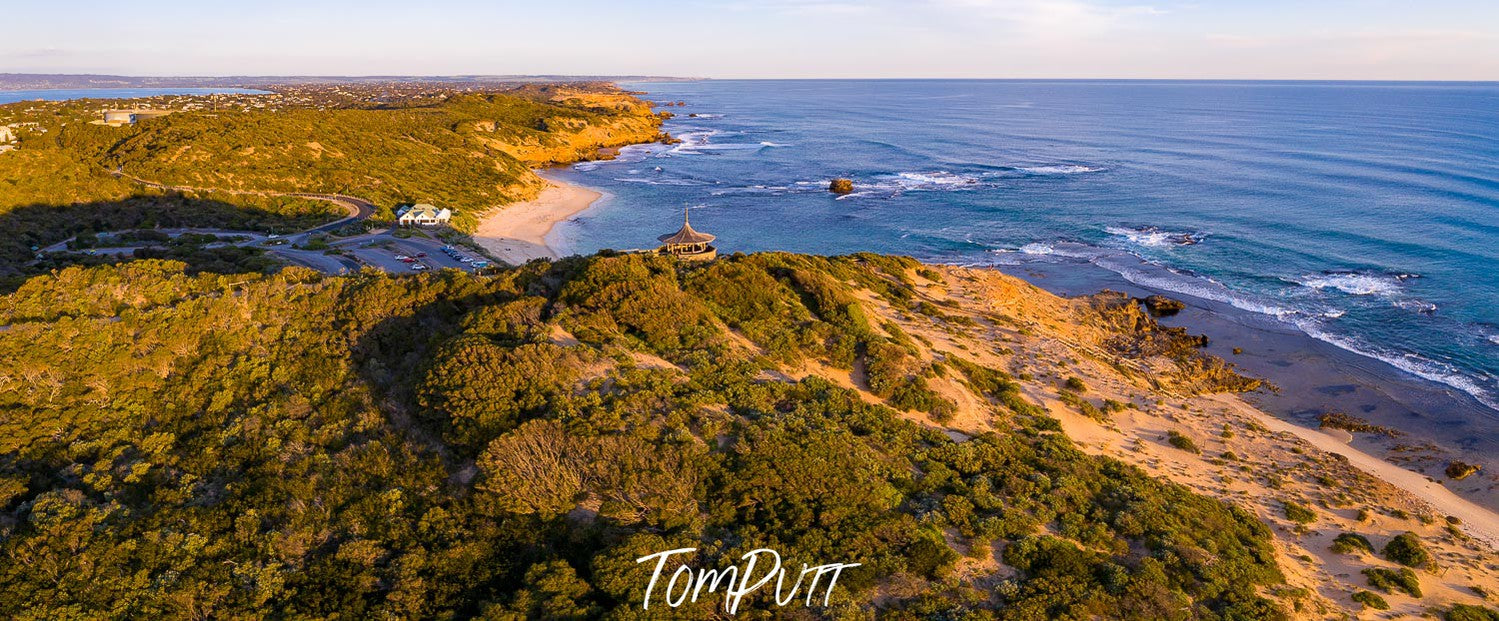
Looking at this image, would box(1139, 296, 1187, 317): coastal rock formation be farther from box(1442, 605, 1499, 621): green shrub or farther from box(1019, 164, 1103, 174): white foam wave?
box(1019, 164, 1103, 174): white foam wave

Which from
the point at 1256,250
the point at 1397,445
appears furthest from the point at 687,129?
the point at 1397,445

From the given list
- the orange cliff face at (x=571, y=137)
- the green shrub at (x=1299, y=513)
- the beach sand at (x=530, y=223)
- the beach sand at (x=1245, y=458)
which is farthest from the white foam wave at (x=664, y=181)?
the green shrub at (x=1299, y=513)

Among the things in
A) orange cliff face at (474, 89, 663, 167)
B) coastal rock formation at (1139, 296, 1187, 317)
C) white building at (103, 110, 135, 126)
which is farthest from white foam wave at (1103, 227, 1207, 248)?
white building at (103, 110, 135, 126)

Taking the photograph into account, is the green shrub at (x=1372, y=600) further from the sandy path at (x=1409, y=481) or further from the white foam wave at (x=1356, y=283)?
the white foam wave at (x=1356, y=283)

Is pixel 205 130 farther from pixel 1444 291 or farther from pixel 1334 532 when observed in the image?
pixel 1444 291

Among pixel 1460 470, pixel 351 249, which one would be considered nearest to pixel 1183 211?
pixel 1460 470

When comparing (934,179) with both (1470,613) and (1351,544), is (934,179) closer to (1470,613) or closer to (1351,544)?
(1351,544)
